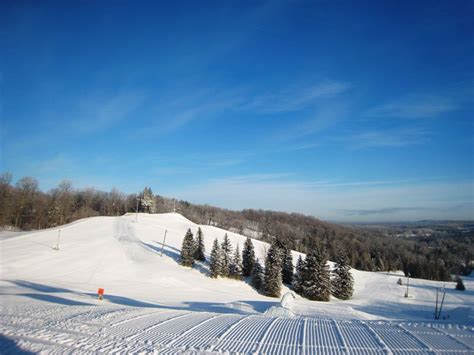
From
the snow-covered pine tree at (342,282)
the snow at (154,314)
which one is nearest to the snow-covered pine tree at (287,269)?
the snow-covered pine tree at (342,282)

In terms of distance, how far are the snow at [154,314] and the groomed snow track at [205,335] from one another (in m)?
0.03

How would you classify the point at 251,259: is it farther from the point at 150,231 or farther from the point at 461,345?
the point at 461,345

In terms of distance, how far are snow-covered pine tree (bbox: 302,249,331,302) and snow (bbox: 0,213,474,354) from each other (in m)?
7.77

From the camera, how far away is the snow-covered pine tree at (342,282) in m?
42.2

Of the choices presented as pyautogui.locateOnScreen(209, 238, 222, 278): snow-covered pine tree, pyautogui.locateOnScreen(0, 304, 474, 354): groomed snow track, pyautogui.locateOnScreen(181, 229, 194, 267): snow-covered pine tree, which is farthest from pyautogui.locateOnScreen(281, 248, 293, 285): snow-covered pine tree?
pyautogui.locateOnScreen(0, 304, 474, 354): groomed snow track

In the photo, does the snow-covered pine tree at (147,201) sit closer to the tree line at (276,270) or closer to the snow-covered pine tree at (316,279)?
the tree line at (276,270)

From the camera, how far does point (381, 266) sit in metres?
85.6

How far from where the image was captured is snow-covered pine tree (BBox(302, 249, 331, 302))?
37.7 metres

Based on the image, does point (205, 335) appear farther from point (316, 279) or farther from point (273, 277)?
point (316, 279)

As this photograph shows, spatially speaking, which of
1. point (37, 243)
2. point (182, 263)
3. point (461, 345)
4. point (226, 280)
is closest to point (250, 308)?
point (461, 345)

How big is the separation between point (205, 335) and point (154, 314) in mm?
4082

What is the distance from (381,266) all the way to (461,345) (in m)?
88.9

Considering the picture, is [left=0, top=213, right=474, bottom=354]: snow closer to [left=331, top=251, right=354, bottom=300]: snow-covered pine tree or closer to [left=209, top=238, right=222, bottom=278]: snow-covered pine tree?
[left=209, top=238, right=222, bottom=278]: snow-covered pine tree

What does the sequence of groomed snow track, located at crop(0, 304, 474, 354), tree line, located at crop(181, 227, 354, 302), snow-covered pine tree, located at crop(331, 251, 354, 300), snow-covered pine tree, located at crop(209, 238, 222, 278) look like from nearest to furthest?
1. groomed snow track, located at crop(0, 304, 474, 354)
2. tree line, located at crop(181, 227, 354, 302)
3. snow-covered pine tree, located at crop(209, 238, 222, 278)
4. snow-covered pine tree, located at crop(331, 251, 354, 300)
